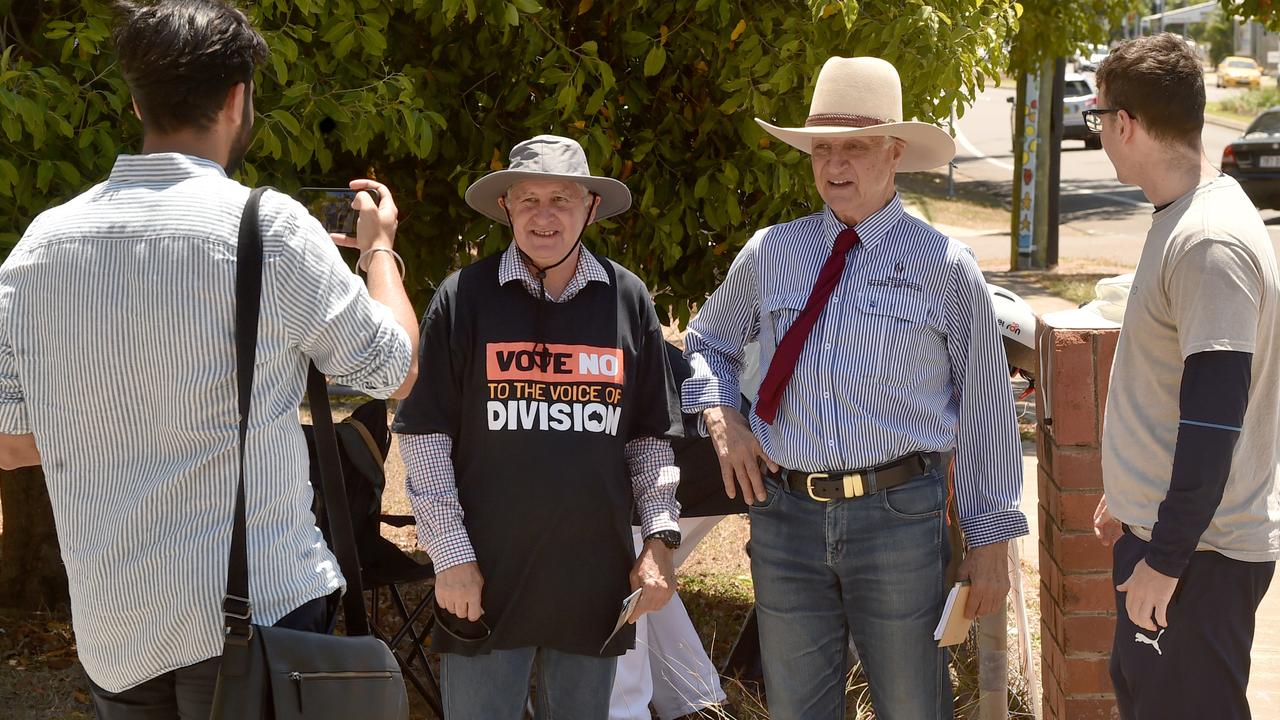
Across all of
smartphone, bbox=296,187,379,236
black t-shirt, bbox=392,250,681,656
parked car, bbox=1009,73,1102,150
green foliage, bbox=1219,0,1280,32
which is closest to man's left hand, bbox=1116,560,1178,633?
black t-shirt, bbox=392,250,681,656

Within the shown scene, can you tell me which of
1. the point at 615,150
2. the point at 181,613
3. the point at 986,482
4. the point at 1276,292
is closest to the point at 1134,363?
the point at 1276,292

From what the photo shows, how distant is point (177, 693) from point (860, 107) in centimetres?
195

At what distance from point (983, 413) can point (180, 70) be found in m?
1.85

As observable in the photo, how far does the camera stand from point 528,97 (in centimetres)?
459

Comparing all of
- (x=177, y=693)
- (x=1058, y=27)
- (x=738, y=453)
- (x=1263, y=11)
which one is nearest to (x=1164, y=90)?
(x=738, y=453)

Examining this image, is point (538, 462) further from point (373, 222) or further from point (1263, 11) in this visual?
point (1263, 11)

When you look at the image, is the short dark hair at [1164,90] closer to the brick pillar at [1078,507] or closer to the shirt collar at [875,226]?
the shirt collar at [875,226]

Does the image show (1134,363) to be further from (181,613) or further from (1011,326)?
(181,613)

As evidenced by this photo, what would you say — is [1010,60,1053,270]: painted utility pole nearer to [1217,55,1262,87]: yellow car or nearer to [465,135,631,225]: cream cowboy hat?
[465,135,631,225]: cream cowboy hat

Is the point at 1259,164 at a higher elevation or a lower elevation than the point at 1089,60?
lower

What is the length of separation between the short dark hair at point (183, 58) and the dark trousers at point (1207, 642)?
77.5 inches

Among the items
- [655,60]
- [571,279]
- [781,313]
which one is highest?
[655,60]

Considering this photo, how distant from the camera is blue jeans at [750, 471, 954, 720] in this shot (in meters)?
2.96

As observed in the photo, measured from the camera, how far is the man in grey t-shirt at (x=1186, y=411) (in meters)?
2.42
